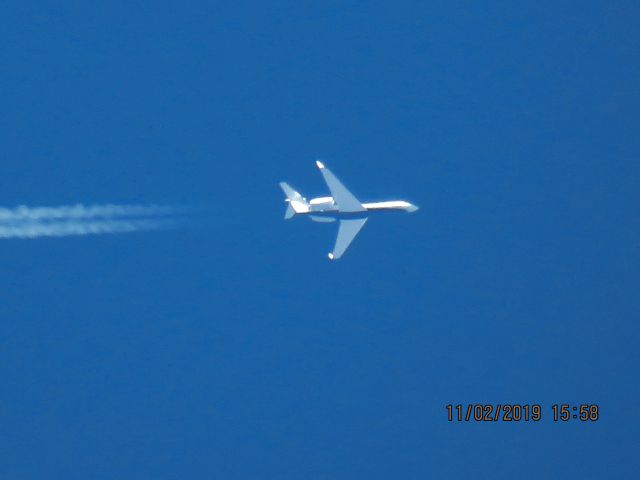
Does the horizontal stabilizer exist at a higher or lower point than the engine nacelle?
higher

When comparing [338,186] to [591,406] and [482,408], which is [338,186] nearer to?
[482,408]

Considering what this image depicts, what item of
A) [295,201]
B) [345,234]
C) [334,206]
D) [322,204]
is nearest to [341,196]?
[334,206]

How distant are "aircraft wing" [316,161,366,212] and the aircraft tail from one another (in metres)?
1.23

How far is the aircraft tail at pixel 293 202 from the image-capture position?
32.1 meters

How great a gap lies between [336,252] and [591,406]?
Answer: 48.7 feet

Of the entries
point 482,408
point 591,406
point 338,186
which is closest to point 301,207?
point 338,186

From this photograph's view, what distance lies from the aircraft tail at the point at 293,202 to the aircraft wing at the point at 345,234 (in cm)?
163

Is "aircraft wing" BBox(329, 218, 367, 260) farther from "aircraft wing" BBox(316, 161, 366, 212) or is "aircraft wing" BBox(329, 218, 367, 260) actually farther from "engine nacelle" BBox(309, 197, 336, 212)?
"engine nacelle" BBox(309, 197, 336, 212)

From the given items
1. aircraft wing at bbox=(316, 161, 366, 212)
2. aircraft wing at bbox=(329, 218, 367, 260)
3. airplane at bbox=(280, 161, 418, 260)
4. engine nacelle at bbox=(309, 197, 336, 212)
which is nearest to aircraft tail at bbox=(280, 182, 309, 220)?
airplane at bbox=(280, 161, 418, 260)

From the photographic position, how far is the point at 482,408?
39.0 meters

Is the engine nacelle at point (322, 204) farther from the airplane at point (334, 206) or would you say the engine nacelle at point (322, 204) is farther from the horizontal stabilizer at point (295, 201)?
the horizontal stabilizer at point (295, 201)

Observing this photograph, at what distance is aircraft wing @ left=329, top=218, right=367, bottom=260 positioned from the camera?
109 feet

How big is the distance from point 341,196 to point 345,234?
2246 mm

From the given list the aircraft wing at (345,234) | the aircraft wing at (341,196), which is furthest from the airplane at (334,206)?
the aircraft wing at (345,234)
